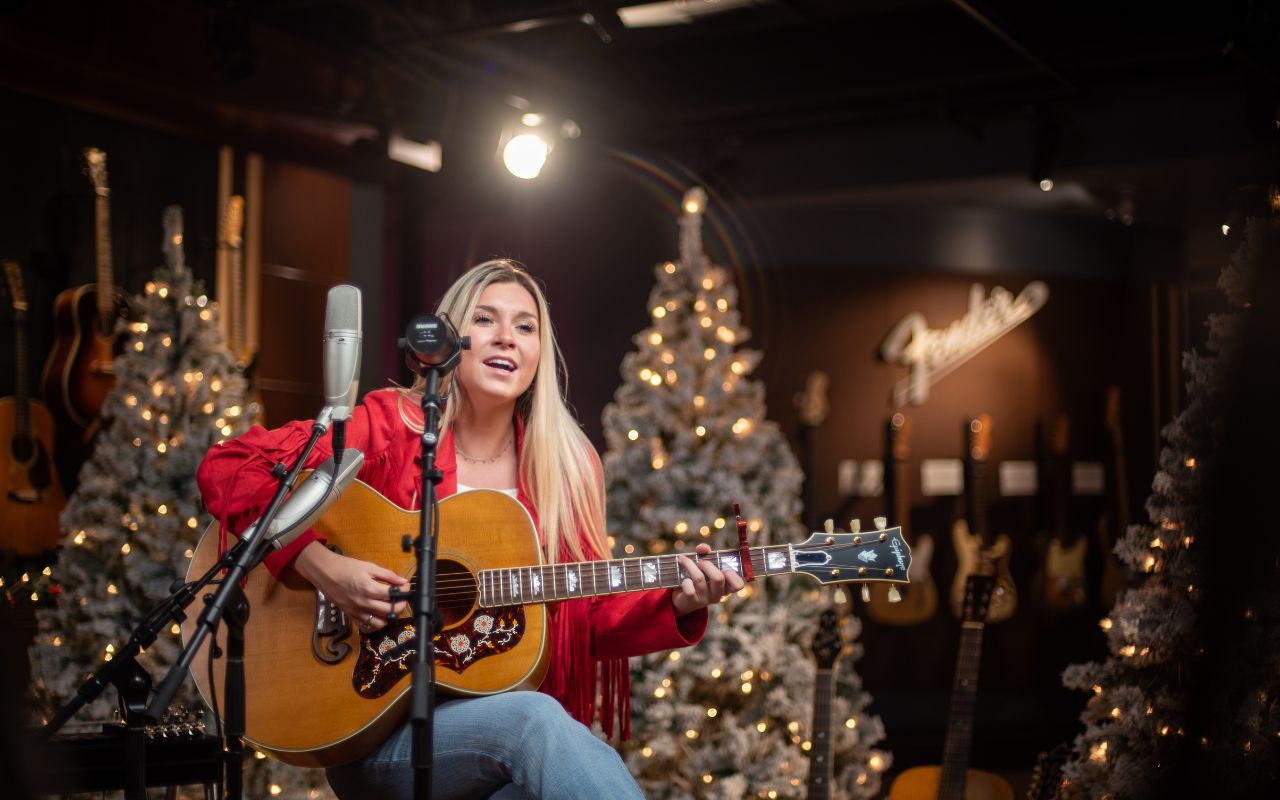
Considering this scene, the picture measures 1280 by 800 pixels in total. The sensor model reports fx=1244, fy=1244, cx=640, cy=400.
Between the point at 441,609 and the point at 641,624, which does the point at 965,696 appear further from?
the point at 441,609

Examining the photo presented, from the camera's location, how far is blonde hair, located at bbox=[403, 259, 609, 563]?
3.12 meters

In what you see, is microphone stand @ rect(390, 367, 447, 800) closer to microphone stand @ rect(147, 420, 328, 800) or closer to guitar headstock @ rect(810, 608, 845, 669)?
microphone stand @ rect(147, 420, 328, 800)

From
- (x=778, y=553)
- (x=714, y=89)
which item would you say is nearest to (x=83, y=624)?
(x=778, y=553)

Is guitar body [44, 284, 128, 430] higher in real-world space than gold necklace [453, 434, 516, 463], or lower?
higher

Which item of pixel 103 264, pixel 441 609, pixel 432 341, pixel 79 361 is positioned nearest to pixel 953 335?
pixel 103 264

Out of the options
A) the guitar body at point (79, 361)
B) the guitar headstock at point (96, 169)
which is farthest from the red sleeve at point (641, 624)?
the guitar headstock at point (96, 169)

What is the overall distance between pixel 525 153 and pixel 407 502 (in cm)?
324

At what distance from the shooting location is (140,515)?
4.75 metres

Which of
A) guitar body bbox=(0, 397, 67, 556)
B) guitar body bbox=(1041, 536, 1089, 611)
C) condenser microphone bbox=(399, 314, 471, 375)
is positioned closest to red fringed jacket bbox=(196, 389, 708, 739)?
condenser microphone bbox=(399, 314, 471, 375)

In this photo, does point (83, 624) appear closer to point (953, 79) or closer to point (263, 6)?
point (263, 6)

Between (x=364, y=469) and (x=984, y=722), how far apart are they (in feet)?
18.1

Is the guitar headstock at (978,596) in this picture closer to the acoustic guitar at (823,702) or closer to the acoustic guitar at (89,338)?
the acoustic guitar at (823,702)

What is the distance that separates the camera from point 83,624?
4730mm

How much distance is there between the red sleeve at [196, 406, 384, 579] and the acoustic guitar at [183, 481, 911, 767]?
0.10m
